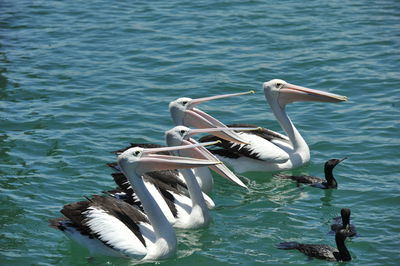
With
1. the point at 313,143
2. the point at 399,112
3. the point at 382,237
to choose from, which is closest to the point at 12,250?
the point at 382,237

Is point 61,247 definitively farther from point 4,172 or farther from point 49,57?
point 49,57

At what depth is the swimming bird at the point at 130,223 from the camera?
254 inches

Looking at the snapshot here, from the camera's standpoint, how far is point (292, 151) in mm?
8922

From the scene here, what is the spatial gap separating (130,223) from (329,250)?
5.61 feet

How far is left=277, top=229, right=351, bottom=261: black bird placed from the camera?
652cm

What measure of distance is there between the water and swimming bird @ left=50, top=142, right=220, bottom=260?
26cm

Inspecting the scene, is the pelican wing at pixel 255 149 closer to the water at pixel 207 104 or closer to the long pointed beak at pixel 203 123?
the water at pixel 207 104

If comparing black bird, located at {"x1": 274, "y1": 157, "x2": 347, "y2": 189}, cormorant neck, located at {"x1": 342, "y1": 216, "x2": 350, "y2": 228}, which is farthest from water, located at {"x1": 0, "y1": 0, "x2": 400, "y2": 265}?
cormorant neck, located at {"x1": 342, "y1": 216, "x2": 350, "y2": 228}

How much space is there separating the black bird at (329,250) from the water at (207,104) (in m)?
0.09

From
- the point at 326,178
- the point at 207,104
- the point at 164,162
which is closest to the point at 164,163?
the point at 164,162

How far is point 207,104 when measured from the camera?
10.4m

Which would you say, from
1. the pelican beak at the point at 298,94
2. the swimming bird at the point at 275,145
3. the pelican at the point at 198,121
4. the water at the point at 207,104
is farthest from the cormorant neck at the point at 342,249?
the pelican beak at the point at 298,94

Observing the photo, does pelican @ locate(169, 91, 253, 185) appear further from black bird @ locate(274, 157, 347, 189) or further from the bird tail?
the bird tail

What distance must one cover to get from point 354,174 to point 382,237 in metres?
1.54
